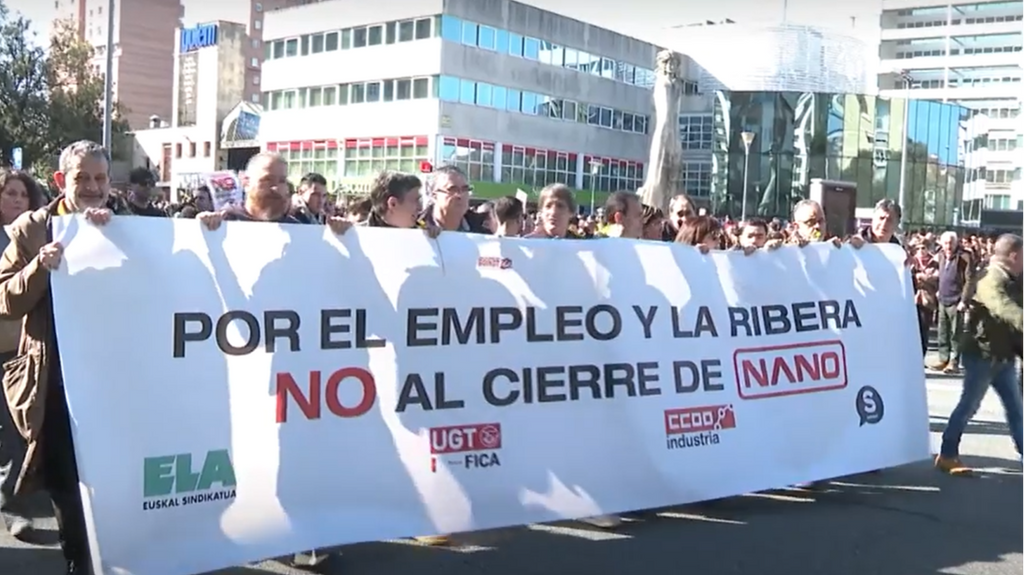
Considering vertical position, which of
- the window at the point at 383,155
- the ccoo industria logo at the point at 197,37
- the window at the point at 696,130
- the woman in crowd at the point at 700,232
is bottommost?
the woman in crowd at the point at 700,232

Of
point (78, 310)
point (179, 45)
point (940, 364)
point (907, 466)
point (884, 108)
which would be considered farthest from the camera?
point (179, 45)

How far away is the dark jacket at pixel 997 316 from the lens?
274 inches

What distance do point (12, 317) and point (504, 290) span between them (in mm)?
2225

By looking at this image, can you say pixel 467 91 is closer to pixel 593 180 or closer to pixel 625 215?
pixel 593 180

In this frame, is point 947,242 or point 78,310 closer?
point 78,310

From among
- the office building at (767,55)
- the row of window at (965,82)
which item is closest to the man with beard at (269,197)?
the office building at (767,55)

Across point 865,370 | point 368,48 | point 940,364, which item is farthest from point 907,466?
point 368,48

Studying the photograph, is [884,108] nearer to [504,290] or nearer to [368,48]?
[368,48]

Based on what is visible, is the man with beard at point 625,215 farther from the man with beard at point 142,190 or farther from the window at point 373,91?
the window at point 373,91

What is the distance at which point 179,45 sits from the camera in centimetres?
9825

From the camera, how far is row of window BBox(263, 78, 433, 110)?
53.7 meters

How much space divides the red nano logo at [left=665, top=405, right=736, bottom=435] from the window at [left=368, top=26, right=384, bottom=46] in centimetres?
5194

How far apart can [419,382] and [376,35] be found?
53.2m

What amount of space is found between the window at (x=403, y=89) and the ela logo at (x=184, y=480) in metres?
50.7
